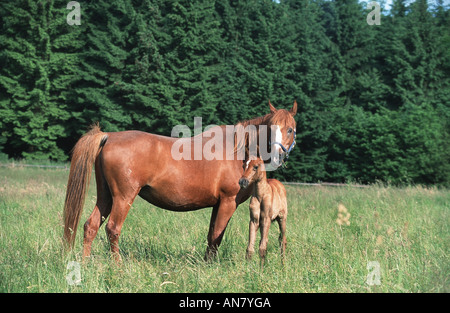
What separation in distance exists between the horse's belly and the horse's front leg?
0.17 m

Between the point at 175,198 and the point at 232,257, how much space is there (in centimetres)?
99

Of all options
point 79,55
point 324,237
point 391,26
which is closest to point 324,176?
point 391,26

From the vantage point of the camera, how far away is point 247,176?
4133 millimetres

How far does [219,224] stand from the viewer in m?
5.04

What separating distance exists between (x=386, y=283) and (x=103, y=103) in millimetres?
24587

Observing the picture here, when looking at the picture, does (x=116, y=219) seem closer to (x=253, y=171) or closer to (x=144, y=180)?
(x=144, y=180)

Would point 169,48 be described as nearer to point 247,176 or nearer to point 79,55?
point 79,55

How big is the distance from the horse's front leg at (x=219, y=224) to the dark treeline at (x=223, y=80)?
70.8 feet

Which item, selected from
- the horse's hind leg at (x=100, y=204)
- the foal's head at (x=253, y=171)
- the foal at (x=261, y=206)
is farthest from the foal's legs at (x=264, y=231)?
the horse's hind leg at (x=100, y=204)

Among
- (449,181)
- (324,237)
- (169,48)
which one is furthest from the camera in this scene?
(169,48)

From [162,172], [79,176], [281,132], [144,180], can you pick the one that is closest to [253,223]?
[281,132]

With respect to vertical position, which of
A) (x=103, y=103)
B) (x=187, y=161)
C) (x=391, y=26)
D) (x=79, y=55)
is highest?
(x=391, y=26)

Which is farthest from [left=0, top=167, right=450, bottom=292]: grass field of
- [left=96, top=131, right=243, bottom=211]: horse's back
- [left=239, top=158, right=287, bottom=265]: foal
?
[left=96, top=131, right=243, bottom=211]: horse's back

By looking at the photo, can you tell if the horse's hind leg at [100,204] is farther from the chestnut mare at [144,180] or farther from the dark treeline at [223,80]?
the dark treeline at [223,80]
